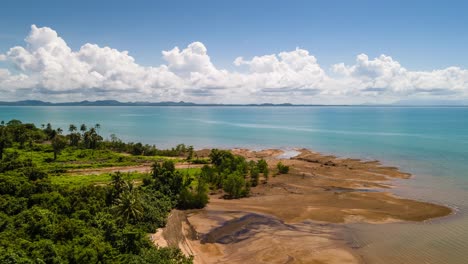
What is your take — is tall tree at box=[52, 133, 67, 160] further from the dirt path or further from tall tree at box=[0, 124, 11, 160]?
the dirt path

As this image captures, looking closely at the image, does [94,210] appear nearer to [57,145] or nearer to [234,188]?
[234,188]

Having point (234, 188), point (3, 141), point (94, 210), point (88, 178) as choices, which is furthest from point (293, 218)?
point (3, 141)

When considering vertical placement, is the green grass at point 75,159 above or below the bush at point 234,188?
below

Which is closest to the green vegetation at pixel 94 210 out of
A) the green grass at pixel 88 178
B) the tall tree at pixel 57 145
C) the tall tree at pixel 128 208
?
the green grass at pixel 88 178

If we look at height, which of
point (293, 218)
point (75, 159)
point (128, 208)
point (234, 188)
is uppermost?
point (128, 208)

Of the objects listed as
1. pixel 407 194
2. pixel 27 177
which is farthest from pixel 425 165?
pixel 27 177

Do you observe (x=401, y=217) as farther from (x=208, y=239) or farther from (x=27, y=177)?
(x=27, y=177)

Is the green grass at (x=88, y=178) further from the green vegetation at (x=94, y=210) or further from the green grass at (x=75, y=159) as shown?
the green grass at (x=75, y=159)

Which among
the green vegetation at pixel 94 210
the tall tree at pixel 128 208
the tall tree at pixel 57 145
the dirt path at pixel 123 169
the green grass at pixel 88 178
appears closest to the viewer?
the green vegetation at pixel 94 210

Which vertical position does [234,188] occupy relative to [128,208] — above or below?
below

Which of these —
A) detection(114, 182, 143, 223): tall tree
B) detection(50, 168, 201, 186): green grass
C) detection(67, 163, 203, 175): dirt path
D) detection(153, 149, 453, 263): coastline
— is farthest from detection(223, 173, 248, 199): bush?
detection(67, 163, 203, 175): dirt path
